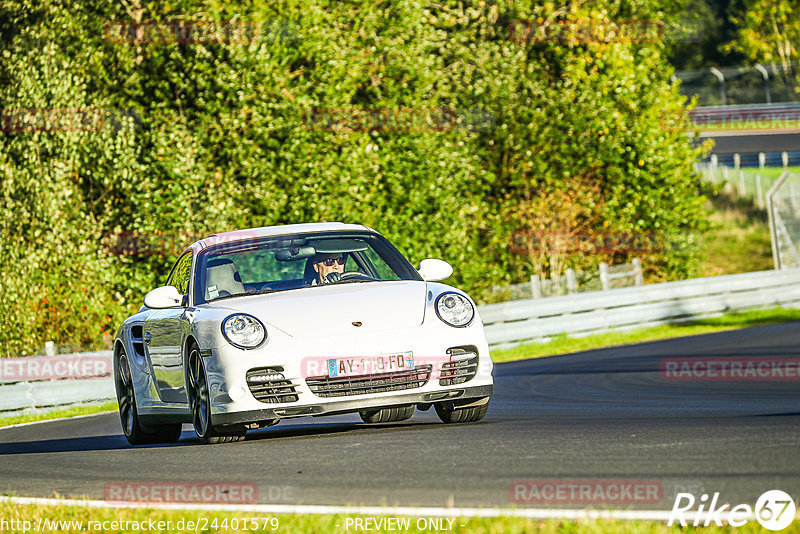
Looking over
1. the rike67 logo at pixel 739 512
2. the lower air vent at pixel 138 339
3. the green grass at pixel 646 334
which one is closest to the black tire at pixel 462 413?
the lower air vent at pixel 138 339

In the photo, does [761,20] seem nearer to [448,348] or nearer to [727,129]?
[727,129]

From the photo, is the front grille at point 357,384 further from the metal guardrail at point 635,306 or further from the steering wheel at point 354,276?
the metal guardrail at point 635,306

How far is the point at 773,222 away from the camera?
98.2 ft

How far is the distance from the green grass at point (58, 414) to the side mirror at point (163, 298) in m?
6.97

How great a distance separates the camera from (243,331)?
823cm

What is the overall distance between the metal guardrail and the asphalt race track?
9923 millimetres

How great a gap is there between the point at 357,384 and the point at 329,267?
1455 mm

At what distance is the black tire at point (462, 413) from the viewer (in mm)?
9047

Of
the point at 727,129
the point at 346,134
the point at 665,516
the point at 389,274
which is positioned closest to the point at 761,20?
the point at 727,129

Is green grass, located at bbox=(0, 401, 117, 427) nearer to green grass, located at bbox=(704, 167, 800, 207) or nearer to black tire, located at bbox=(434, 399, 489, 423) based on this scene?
black tire, located at bbox=(434, 399, 489, 423)

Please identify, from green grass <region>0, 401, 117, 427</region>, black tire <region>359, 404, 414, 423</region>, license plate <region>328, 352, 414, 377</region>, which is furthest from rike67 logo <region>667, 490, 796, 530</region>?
green grass <region>0, 401, 117, 427</region>

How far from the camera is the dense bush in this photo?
2461 cm

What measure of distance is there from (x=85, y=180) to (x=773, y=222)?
15.0 metres

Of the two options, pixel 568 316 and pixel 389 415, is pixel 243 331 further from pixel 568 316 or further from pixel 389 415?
pixel 568 316
